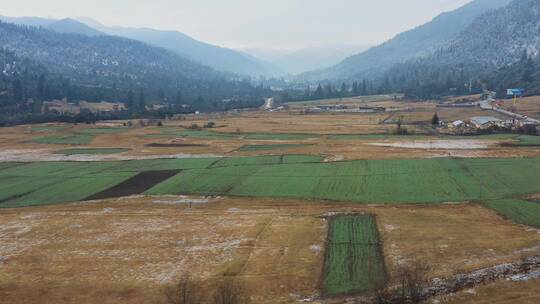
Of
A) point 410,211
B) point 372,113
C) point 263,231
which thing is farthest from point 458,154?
point 372,113

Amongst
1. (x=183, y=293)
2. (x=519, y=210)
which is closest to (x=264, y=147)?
(x=519, y=210)

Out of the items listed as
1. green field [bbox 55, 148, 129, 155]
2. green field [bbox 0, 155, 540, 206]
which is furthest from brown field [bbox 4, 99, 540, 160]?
green field [bbox 0, 155, 540, 206]

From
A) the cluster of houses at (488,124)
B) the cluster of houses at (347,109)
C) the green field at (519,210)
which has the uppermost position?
the cluster of houses at (347,109)

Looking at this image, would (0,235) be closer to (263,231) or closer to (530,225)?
(263,231)

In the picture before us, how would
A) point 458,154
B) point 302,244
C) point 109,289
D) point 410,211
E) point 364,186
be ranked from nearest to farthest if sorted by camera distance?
point 109,289 < point 302,244 < point 410,211 < point 364,186 < point 458,154

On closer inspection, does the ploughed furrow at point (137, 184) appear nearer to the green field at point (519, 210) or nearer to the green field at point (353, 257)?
the green field at point (353, 257)

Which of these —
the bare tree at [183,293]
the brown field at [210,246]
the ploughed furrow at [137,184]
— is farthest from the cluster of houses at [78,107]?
the bare tree at [183,293]

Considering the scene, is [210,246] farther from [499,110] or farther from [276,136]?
[499,110]
